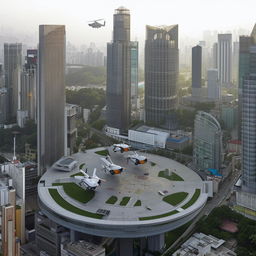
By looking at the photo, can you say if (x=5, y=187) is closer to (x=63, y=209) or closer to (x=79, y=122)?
(x=63, y=209)

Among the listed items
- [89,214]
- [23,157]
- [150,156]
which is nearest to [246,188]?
[150,156]

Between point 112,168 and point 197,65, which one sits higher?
point 197,65

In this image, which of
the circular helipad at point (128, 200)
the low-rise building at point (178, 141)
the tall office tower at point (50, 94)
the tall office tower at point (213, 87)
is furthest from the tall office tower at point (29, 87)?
the tall office tower at point (213, 87)

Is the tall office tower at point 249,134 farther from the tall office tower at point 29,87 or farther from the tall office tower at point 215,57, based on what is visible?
the tall office tower at point 215,57

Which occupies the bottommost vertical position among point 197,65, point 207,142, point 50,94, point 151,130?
point 151,130

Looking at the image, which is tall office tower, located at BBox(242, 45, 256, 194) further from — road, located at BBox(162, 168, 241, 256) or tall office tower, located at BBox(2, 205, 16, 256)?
tall office tower, located at BBox(2, 205, 16, 256)

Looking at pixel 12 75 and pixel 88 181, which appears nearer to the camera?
pixel 88 181

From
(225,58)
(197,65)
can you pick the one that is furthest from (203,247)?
(225,58)

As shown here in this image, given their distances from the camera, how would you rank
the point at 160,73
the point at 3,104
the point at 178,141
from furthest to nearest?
the point at 160,73 → the point at 3,104 → the point at 178,141

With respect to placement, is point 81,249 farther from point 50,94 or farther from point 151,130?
point 151,130
